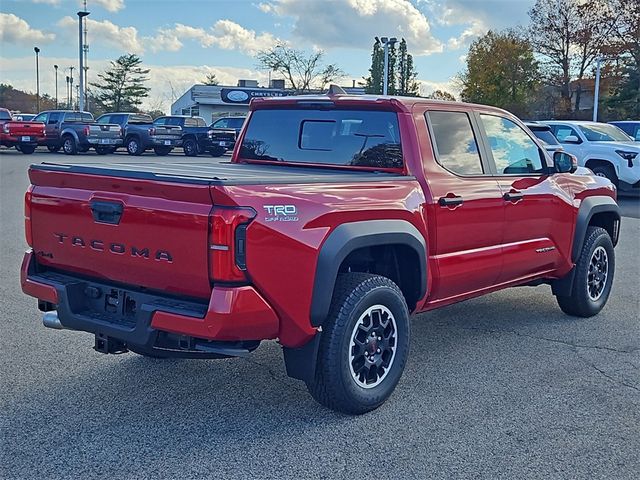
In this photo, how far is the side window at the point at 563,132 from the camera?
55.7 feet

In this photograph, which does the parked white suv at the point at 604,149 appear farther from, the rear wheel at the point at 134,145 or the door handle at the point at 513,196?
the rear wheel at the point at 134,145

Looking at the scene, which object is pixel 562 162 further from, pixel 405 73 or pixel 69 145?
pixel 405 73

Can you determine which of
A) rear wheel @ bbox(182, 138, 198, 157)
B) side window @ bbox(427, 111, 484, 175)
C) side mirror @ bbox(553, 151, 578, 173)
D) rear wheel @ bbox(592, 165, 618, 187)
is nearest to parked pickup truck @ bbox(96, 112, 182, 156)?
rear wheel @ bbox(182, 138, 198, 157)

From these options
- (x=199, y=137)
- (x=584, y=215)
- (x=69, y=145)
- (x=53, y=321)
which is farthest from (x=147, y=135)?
(x=53, y=321)

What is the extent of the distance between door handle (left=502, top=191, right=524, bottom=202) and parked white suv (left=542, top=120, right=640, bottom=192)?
465 inches

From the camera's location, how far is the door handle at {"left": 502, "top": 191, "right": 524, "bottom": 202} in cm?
537

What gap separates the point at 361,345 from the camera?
13.9 ft

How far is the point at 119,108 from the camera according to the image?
7162 centimetres

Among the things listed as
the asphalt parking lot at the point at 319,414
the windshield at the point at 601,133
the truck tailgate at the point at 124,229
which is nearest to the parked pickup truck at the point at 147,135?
the windshield at the point at 601,133

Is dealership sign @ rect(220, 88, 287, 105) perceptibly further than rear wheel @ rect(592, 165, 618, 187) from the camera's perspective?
Yes

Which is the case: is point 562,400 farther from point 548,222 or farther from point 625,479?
point 548,222

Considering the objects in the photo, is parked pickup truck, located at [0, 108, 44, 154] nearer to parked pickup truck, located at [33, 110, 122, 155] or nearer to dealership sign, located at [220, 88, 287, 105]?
parked pickup truck, located at [33, 110, 122, 155]

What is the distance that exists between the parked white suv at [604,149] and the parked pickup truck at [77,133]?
57.0 ft

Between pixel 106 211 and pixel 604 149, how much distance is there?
48.4 feet
